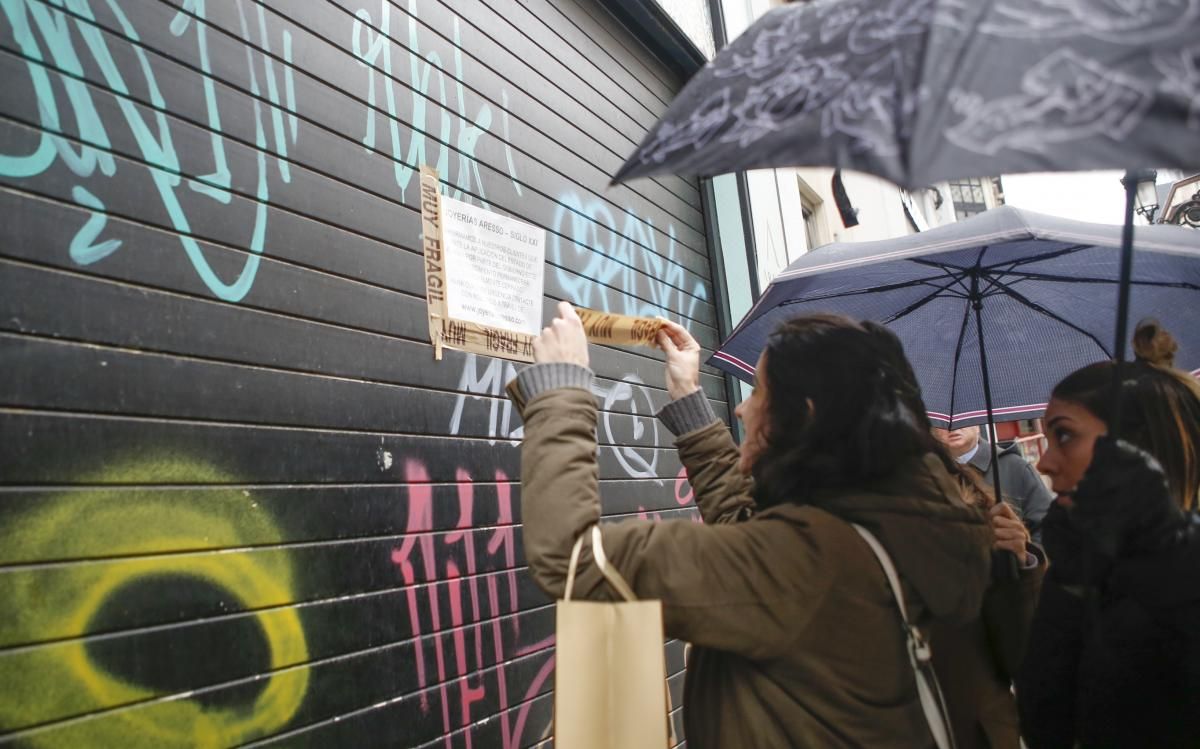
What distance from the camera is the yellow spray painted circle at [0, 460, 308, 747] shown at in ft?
6.30

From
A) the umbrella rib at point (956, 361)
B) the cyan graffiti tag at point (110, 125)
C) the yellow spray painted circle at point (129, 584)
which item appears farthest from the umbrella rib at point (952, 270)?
the yellow spray painted circle at point (129, 584)

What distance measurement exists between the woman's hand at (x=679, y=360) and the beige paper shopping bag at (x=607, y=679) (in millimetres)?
877

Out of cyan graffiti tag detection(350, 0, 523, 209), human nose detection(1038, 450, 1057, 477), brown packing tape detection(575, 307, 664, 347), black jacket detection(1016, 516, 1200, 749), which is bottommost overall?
black jacket detection(1016, 516, 1200, 749)

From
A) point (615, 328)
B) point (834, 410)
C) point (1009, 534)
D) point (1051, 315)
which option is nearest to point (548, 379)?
point (615, 328)

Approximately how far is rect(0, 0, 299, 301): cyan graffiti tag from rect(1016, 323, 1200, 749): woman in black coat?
7.35 feet

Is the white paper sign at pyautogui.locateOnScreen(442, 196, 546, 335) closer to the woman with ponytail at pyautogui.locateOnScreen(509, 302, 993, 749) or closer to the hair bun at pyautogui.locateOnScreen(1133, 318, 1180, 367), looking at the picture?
the woman with ponytail at pyautogui.locateOnScreen(509, 302, 993, 749)

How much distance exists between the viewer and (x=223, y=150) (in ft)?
8.41

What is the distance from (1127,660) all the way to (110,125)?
266 cm

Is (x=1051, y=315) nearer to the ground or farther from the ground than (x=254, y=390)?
farther from the ground

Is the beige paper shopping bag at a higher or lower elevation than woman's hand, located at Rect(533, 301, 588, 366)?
lower

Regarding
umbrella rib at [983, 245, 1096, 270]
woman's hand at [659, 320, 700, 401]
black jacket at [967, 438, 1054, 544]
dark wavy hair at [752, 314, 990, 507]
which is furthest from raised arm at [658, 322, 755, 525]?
black jacket at [967, 438, 1054, 544]

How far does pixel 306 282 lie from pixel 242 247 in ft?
0.82

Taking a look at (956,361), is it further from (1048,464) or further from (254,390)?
(254,390)

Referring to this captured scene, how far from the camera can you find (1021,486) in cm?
503
